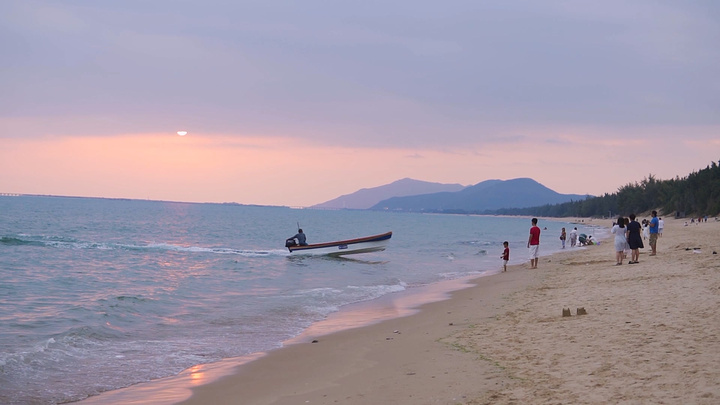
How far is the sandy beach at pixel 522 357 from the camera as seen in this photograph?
5.68m

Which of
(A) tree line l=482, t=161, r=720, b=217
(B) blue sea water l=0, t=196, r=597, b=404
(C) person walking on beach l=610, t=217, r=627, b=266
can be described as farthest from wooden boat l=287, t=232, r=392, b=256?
(A) tree line l=482, t=161, r=720, b=217

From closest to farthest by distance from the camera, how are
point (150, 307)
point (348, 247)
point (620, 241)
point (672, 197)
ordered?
1. point (150, 307)
2. point (620, 241)
3. point (348, 247)
4. point (672, 197)

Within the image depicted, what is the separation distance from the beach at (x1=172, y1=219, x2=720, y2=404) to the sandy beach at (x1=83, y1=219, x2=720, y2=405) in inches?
0.6

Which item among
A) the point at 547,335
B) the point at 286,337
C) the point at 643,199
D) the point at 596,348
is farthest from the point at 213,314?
the point at 643,199

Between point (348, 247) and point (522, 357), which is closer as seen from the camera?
point (522, 357)

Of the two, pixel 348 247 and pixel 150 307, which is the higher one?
pixel 348 247

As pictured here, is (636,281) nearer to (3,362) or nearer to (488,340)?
(488,340)

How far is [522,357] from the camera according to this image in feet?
24.2

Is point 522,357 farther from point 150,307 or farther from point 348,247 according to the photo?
point 348,247

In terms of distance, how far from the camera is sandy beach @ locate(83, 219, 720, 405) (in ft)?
18.6

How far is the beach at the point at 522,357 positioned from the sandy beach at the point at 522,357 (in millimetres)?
15

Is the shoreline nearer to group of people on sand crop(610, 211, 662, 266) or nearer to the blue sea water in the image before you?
the blue sea water

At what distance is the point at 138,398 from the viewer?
282 inches

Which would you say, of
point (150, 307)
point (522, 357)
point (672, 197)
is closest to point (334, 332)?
point (522, 357)
